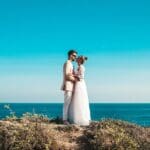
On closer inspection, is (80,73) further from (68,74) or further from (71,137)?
(71,137)

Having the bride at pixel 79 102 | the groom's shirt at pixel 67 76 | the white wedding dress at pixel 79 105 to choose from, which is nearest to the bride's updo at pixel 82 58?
the bride at pixel 79 102

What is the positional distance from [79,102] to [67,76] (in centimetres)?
120

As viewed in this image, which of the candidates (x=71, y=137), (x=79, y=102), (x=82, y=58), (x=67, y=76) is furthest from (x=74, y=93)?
(x=71, y=137)

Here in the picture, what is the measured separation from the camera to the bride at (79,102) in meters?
22.0

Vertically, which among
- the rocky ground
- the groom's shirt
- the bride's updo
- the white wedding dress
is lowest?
the rocky ground

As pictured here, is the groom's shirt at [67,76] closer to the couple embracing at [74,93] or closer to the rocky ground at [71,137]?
the couple embracing at [74,93]

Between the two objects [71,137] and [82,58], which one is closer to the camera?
[71,137]

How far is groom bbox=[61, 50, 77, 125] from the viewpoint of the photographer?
21828 mm

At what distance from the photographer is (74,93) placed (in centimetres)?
2205

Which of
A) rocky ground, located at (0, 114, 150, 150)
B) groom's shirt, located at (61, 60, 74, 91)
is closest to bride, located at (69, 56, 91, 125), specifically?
groom's shirt, located at (61, 60, 74, 91)

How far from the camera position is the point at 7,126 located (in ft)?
66.5

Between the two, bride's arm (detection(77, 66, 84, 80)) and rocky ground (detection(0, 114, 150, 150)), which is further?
bride's arm (detection(77, 66, 84, 80))

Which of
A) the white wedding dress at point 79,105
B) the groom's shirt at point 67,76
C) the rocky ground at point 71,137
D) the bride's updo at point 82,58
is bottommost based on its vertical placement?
the rocky ground at point 71,137

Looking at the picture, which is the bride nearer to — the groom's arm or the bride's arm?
the bride's arm
